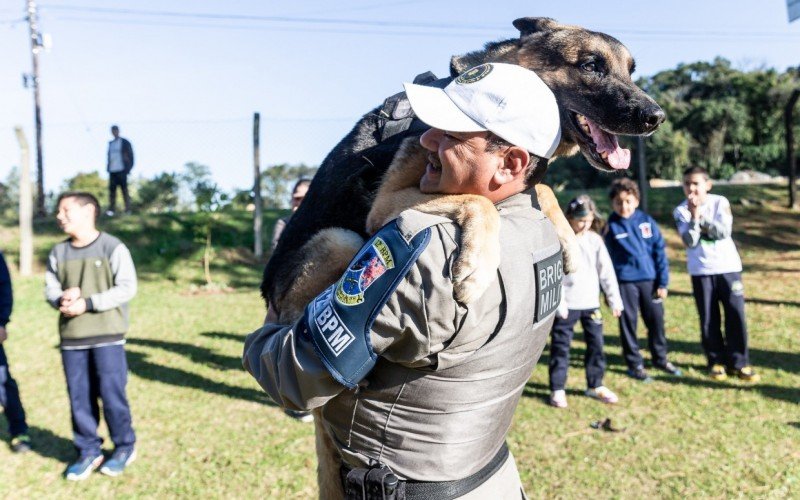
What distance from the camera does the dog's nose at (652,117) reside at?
1952 millimetres

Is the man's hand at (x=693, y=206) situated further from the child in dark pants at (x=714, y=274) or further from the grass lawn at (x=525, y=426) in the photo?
the grass lawn at (x=525, y=426)

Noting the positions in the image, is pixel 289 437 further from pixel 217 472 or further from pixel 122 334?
pixel 122 334

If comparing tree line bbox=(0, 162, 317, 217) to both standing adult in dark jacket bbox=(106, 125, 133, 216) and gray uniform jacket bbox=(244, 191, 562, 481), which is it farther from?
gray uniform jacket bbox=(244, 191, 562, 481)

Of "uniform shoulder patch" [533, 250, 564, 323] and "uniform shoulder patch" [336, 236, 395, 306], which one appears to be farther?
"uniform shoulder patch" [533, 250, 564, 323]

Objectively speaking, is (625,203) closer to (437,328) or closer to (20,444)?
(437,328)

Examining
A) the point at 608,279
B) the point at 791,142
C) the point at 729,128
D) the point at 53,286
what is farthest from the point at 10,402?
the point at 729,128

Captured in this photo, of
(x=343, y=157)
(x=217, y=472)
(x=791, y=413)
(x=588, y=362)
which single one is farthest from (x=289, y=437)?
(x=791, y=413)

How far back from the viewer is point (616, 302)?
6.09m

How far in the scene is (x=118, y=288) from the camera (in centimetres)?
469

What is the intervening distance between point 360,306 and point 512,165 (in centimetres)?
A: 52

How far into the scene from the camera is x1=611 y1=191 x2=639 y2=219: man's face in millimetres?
6484

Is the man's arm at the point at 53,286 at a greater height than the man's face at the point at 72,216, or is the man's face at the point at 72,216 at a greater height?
the man's face at the point at 72,216

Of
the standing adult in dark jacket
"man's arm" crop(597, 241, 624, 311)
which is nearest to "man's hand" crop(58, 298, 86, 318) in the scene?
"man's arm" crop(597, 241, 624, 311)

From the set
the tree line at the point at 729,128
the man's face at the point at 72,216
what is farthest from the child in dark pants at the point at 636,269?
the tree line at the point at 729,128
